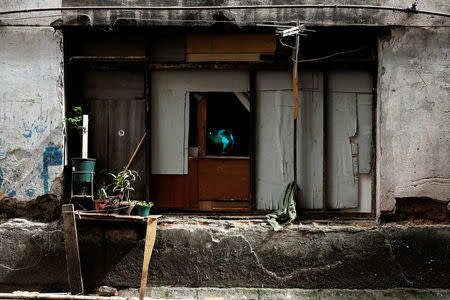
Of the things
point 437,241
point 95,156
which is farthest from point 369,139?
point 95,156

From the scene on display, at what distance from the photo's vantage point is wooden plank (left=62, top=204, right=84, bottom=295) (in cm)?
491

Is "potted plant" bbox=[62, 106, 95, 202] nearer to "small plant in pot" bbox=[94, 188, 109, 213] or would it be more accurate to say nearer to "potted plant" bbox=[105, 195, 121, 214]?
"small plant in pot" bbox=[94, 188, 109, 213]

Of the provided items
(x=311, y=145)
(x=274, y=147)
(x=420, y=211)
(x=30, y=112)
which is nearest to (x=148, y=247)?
(x=274, y=147)

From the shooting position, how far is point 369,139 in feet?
17.8

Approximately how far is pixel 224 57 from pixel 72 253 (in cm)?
313

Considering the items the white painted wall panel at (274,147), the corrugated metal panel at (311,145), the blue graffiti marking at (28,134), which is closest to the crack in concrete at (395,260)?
the corrugated metal panel at (311,145)

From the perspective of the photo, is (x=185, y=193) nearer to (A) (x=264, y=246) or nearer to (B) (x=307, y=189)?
(A) (x=264, y=246)

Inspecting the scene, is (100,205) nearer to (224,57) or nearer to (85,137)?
(85,137)

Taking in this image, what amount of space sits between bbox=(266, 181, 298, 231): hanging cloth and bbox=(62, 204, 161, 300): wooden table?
1.49 meters

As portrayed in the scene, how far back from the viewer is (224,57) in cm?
543

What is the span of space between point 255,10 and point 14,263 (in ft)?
14.5

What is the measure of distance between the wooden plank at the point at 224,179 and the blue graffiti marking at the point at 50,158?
70.9 inches

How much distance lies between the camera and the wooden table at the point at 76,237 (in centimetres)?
489

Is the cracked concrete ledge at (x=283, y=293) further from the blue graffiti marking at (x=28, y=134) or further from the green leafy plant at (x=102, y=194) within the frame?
the blue graffiti marking at (x=28, y=134)
